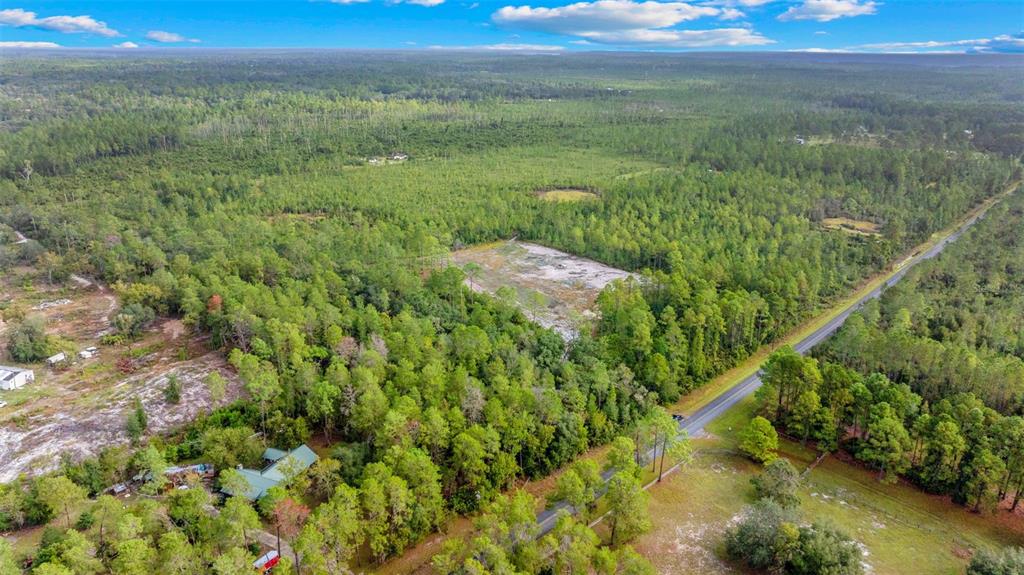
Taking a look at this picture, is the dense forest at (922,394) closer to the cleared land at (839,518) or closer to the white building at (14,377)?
the cleared land at (839,518)

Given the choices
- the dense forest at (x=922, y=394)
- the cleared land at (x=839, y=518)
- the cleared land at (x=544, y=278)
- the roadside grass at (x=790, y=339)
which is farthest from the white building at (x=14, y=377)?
the dense forest at (x=922, y=394)

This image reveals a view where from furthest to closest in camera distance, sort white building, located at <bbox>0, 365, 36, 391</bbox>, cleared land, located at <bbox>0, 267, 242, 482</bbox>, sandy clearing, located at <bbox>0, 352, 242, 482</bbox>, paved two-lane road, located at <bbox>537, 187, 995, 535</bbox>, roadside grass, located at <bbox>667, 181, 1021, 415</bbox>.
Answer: roadside grass, located at <bbox>667, 181, 1021, 415</bbox> < white building, located at <bbox>0, 365, 36, 391</bbox> < cleared land, located at <bbox>0, 267, 242, 482</bbox> < sandy clearing, located at <bbox>0, 352, 242, 482</bbox> < paved two-lane road, located at <bbox>537, 187, 995, 535</bbox>

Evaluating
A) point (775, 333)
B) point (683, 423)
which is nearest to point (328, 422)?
point (683, 423)

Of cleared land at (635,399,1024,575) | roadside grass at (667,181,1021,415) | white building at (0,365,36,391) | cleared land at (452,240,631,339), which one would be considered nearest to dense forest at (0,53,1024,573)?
roadside grass at (667,181,1021,415)

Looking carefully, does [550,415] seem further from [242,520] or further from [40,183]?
[40,183]

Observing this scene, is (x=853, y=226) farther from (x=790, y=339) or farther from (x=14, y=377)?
(x=14, y=377)

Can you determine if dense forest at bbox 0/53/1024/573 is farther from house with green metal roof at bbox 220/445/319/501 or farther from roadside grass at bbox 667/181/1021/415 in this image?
house with green metal roof at bbox 220/445/319/501
